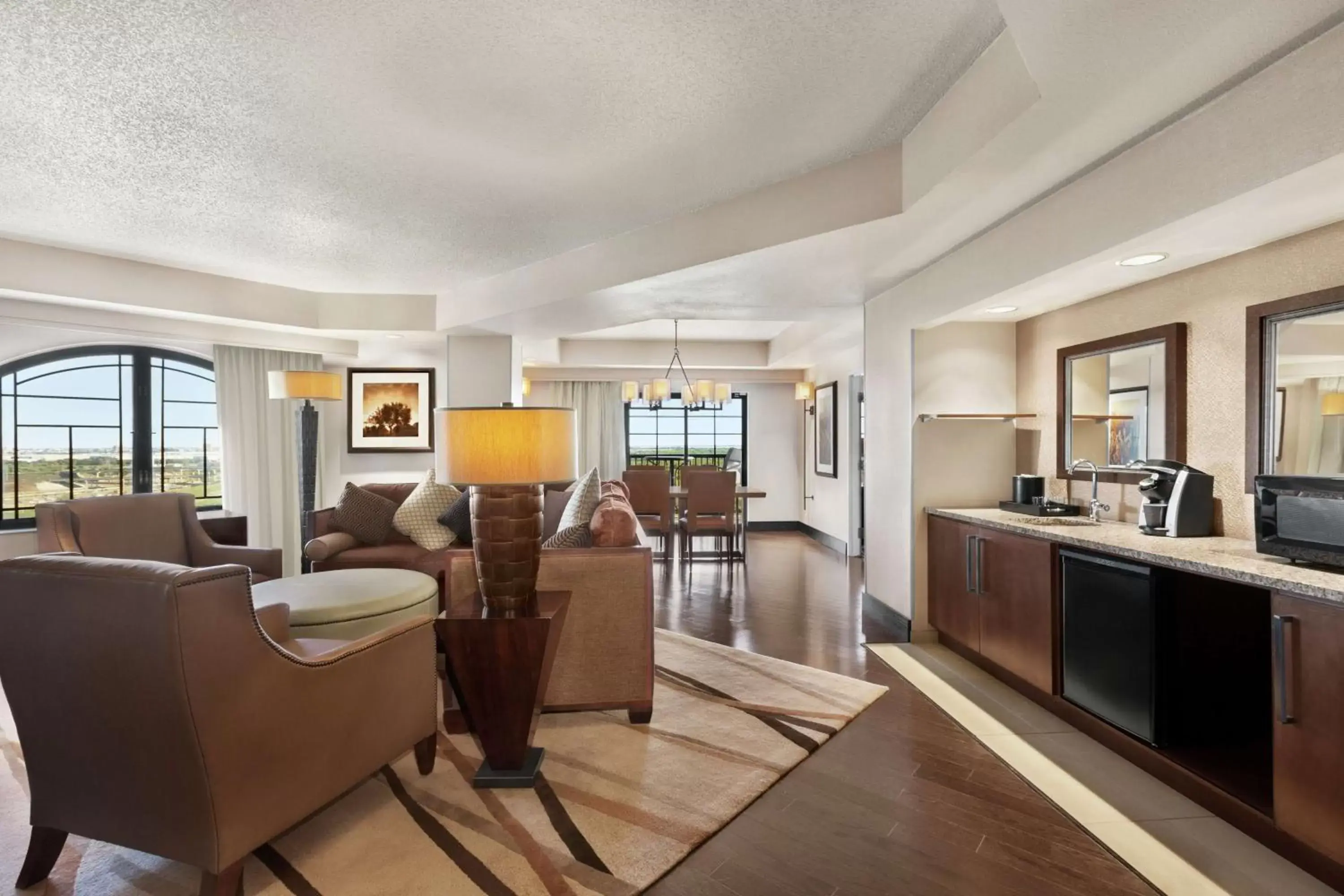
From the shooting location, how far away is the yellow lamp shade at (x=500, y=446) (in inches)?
91.7

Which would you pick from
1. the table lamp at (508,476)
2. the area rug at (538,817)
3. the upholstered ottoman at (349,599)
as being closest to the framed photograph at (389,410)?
the upholstered ottoman at (349,599)

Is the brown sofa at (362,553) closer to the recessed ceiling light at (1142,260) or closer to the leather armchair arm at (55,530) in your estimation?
the leather armchair arm at (55,530)

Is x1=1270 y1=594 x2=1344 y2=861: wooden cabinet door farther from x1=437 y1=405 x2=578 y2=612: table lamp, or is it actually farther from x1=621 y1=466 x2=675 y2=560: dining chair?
x1=621 y1=466 x2=675 y2=560: dining chair

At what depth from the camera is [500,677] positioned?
2354 millimetres

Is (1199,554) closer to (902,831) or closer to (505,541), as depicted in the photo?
(902,831)

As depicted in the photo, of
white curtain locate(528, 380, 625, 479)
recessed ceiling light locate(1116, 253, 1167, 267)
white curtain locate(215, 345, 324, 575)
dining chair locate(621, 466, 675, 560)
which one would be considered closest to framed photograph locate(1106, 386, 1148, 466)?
recessed ceiling light locate(1116, 253, 1167, 267)

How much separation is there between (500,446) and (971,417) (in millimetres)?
2745

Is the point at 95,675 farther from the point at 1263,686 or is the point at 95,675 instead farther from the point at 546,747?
the point at 1263,686

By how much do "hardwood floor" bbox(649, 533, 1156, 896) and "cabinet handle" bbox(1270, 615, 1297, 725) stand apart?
1.96ft

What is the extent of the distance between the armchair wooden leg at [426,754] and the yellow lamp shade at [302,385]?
336 centimetres

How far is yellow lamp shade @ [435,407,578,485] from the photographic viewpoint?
7.64 feet

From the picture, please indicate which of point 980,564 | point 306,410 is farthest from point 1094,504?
point 306,410

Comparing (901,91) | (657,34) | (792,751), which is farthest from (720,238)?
(792,751)

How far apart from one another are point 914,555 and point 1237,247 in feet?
7.21
